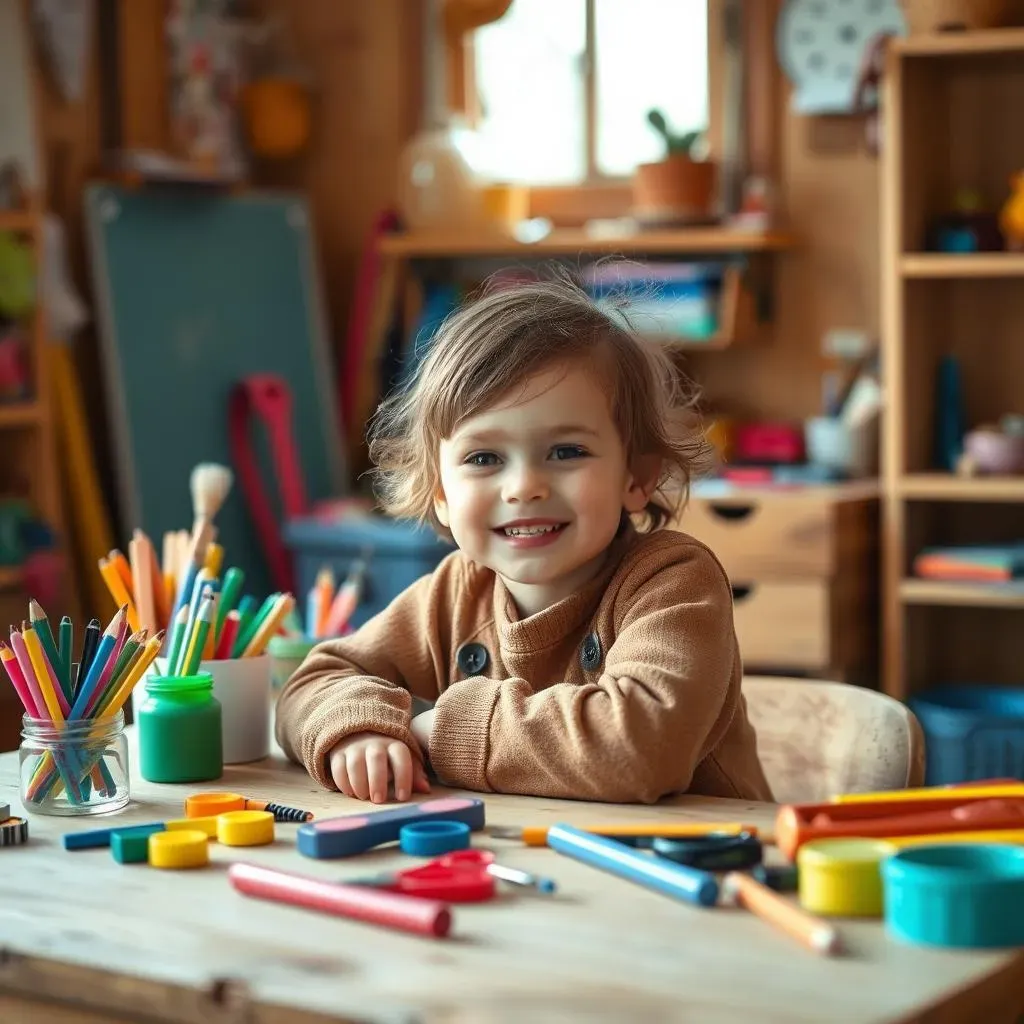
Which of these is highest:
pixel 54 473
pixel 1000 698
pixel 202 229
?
pixel 202 229

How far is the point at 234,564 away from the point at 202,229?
72 centimetres

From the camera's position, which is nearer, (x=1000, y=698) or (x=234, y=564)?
(x=1000, y=698)

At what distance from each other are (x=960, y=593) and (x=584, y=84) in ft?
4.75

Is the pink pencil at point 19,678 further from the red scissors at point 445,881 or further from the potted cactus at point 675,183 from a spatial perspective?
the potted cactus at point 675,183

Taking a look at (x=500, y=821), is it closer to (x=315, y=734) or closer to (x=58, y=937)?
(x=315, y=734)

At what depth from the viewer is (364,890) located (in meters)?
0.91

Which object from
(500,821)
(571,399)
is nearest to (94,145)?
(571,399)

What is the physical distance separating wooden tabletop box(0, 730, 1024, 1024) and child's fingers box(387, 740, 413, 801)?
0.58ft

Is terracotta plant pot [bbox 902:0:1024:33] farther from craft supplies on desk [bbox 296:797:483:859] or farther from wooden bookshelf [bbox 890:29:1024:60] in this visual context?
craft supplies on desk [bbox 296:797:483:859]

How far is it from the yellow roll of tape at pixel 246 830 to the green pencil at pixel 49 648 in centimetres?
16

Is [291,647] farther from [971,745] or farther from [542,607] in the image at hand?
[971,745]

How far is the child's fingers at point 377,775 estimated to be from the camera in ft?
3.89

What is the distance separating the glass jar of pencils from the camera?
115cm

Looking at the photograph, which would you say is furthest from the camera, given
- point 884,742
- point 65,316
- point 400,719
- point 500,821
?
point 65,316
